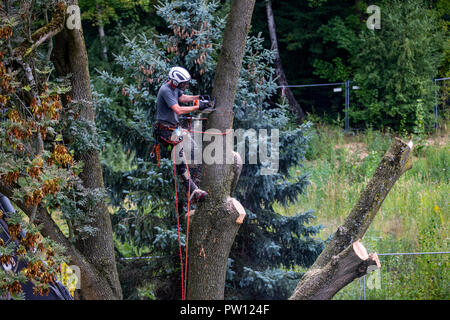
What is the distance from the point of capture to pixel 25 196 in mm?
6895

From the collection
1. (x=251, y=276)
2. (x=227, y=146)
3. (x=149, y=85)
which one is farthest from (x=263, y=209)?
(x=227, y=146)

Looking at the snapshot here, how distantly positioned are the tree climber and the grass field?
148 inches

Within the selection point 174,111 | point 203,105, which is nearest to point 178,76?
point 174,111

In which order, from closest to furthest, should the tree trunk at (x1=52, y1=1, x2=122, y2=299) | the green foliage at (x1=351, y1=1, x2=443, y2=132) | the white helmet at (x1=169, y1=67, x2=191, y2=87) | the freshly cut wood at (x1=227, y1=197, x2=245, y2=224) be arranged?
1. the freshly cut wood at (x1=227, y1=197, x2=245, y2=224)
2. the white helmet at (x1=169, y1=67, x2=191, y2=87)
3. the tree trunk at (x1=52, y1=1, x2=122, y2=299)
4. the green foliage at (x1=351, y1=1, x2=443, y2=132)

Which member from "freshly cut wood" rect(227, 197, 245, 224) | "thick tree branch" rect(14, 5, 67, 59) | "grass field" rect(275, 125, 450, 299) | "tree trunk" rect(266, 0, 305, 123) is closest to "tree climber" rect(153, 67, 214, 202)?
"freshly cut wood" rect(227, 197, 245, 224)

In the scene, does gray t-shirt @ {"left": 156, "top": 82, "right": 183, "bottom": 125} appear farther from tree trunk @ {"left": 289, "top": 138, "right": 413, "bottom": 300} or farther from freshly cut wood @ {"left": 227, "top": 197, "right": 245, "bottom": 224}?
tree trunk @ {"left": 289, "top": 138, "right": 413, "bottom": 300}

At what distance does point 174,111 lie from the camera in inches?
325

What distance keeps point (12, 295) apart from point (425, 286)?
876 centimetres

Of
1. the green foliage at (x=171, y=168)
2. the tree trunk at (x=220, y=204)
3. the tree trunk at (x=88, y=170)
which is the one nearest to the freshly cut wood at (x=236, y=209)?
the tree trunk at (x=220, y=204)

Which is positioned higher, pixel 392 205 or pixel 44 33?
pixel 44 33

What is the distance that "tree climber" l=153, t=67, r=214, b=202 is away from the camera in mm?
7859

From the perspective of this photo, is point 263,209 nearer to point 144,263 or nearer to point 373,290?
point 144,263

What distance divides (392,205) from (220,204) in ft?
28.2

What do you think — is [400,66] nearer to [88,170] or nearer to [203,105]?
[88,170]
